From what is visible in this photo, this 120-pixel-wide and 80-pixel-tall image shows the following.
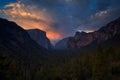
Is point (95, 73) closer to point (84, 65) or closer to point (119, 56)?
point (84, 65)

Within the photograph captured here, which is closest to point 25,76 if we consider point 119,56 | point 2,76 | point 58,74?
point 58,74

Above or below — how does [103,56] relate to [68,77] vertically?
above

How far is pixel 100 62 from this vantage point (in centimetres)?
6194

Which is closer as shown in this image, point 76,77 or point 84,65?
point 76,77

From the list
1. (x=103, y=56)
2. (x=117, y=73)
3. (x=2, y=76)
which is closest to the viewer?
(x=2, y=76)

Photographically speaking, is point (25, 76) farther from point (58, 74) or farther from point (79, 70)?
point (79, 70)

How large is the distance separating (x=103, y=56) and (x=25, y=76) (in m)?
58.2

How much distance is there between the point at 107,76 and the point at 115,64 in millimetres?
11807

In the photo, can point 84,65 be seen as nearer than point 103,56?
No

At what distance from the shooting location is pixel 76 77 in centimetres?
7406

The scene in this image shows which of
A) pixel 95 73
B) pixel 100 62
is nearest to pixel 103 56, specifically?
pixel 100 62

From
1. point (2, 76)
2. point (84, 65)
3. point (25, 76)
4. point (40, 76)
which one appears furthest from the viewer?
point (25, 76)

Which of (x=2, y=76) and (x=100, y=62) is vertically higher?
(x=100, y=62)

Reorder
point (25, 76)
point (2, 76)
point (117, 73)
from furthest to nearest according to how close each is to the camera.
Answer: point (25, 76), point (117, 73), point (2, 76)
